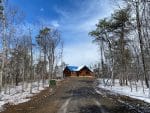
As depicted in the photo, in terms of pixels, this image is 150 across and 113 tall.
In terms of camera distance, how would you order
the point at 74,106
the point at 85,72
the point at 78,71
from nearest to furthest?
the point at 74,106
the point at 78,71
the point at 85,72

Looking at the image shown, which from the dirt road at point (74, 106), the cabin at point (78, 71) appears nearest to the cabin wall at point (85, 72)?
the cabin at point (78, 71)

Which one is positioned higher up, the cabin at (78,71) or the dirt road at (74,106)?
the cabin at (78,71)

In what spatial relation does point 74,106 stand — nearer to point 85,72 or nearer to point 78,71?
point 78,71

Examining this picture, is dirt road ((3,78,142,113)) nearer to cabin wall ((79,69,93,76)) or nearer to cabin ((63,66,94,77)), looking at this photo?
cabin ((63,66,94,77))

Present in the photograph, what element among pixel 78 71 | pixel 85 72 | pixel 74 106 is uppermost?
pixel 78 71

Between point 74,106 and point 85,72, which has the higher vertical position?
point 85,72

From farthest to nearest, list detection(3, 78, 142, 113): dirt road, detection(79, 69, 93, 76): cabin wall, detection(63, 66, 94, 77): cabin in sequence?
detection(79, 69, 93, 76): cabin wall → detection(63, 66, 94, 77): cabin → detection(3, 78, 142, 113): dirt road

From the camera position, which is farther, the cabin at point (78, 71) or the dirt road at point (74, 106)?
the cabin at point (78, 71)

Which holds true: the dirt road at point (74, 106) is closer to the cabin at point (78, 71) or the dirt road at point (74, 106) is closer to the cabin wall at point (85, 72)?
the cabin at point (78, 71)

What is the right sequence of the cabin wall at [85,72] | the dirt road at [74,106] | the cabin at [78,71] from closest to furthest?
the dirt road at [74,106] → the cabin at [78,71] → the cabin wall at [85,72]

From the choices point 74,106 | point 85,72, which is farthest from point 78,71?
point 74,106

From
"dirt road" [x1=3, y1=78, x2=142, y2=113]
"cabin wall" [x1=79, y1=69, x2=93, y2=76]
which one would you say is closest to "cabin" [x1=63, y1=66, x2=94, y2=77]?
"cabin wall" [x1=79, y1=69, x2=93, y2=76]

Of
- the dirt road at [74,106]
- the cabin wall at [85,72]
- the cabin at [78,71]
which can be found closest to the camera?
the dirt road at [74,106]

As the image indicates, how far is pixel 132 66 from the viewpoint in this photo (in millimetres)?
65688
